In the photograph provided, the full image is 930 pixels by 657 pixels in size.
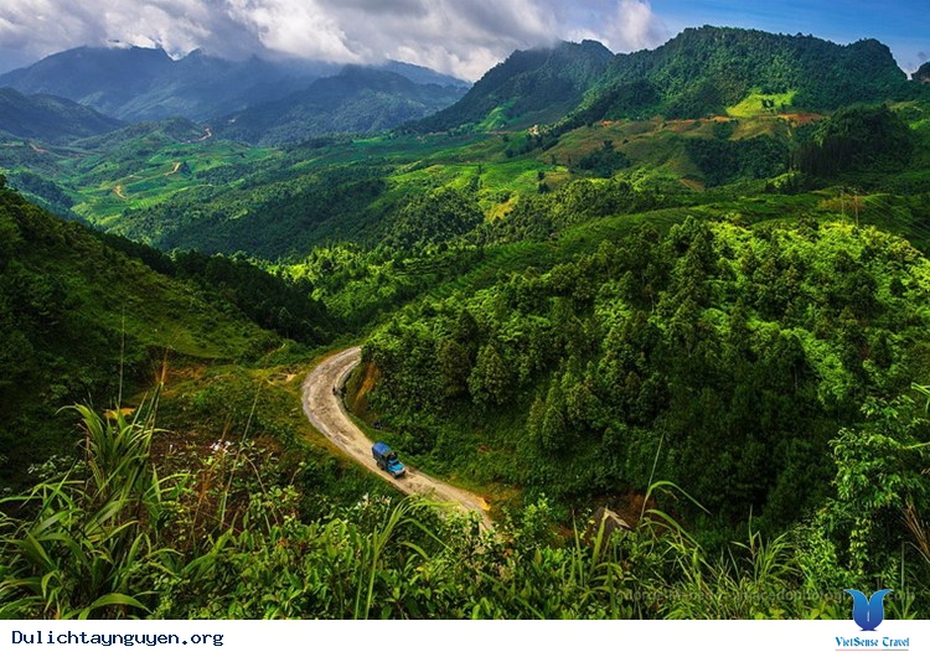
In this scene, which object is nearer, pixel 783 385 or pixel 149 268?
pixel 783 385

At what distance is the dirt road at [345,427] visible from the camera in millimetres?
24375

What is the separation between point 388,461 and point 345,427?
16.0ft

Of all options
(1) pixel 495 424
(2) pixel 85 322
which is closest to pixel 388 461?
(1) pixel 495 424

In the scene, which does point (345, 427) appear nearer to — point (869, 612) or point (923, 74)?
point (869, 612)

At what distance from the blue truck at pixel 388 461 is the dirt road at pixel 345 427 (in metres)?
0.24

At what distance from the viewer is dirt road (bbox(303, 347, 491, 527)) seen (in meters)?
24.4

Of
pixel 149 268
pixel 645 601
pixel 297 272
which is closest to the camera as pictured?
pixel 645 601

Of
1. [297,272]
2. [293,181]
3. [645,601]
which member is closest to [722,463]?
[645,601]

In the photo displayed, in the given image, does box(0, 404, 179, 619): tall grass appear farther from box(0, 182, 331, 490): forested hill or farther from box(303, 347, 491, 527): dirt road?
box(0, 182, 331, 490): forested hill

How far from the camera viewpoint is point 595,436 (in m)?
23.8

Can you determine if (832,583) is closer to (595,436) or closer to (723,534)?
(723,534)

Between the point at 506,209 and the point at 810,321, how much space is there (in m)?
108

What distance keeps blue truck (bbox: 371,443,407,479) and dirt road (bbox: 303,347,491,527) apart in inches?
9.5
